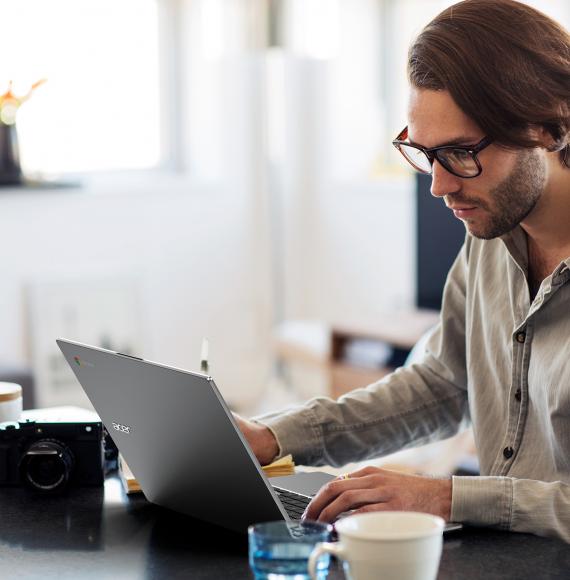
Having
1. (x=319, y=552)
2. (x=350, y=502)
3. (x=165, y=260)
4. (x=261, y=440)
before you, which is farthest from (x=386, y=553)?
(x=165, y=260)

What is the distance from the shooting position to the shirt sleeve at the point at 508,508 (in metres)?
1.30

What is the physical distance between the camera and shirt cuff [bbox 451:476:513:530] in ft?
4.27

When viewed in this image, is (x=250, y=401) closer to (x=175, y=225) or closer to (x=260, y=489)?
(x=175, y=225)

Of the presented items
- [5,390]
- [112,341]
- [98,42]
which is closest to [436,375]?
[5,390]

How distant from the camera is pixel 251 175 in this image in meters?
4.89

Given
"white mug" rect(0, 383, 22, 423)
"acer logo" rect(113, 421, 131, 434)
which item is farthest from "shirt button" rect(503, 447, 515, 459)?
"white mug" rect(0, 383, 22, 423)

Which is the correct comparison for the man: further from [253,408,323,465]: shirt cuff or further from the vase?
the vase

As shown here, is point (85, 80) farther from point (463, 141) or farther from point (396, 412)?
point (463, 141)

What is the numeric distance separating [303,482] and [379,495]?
9.1 inches

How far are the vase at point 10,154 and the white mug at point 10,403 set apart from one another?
285 centimetres

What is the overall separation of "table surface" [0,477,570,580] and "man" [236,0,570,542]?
0.07 metres

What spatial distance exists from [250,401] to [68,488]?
3.41m

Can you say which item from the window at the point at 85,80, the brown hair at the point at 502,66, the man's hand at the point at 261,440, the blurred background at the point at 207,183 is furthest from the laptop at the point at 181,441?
the window at the point at 85,80

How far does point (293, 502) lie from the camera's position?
4.57 feet
